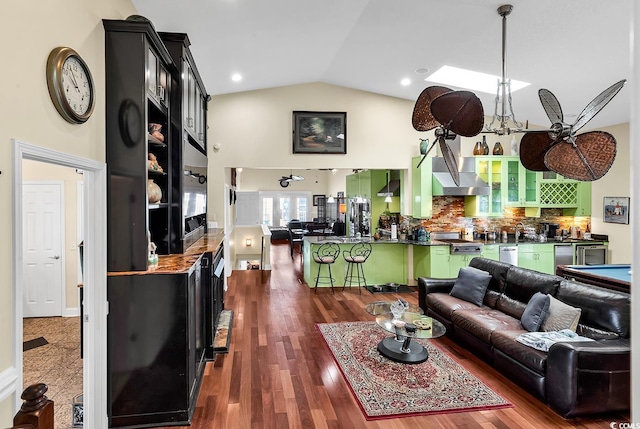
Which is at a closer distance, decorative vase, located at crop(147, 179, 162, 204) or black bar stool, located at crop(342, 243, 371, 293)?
decorative vase, located at crop(147, 179, 162, 204)

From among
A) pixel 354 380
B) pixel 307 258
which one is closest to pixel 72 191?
Answer: pixel 307 258

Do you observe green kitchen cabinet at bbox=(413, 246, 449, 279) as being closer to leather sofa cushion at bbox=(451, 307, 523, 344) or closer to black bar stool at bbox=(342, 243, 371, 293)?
black bar stool at bbox=(342, 243, 371, 293)

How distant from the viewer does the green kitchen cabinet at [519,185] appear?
685cm

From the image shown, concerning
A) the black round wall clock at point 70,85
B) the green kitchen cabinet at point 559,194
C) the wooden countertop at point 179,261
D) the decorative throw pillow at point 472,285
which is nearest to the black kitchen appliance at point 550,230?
the green kitchen cabinet at point 559,194

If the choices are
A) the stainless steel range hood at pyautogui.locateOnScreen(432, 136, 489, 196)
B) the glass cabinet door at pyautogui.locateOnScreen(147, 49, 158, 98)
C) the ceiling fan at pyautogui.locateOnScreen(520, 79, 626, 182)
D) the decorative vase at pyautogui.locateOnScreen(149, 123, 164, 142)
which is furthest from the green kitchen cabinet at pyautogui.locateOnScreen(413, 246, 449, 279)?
the glass cabinet door at pyautogui.locateOnScreen(147, 49, 158, 98)

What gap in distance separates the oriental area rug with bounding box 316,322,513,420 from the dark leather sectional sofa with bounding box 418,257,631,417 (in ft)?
1.08

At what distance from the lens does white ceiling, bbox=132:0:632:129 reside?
358 cm

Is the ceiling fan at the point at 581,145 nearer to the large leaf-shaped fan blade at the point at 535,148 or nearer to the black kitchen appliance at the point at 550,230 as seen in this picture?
the large leaf-shaped fan blade at the point at 535,148

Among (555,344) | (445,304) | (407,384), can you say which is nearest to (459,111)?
(555,344)

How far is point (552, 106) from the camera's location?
2.45 metres

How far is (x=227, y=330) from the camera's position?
14.8 ft

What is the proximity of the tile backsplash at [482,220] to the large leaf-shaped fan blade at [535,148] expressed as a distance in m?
4.40

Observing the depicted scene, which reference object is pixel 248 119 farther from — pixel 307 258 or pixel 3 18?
pixel 3 18

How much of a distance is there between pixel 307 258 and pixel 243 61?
12.5ft
